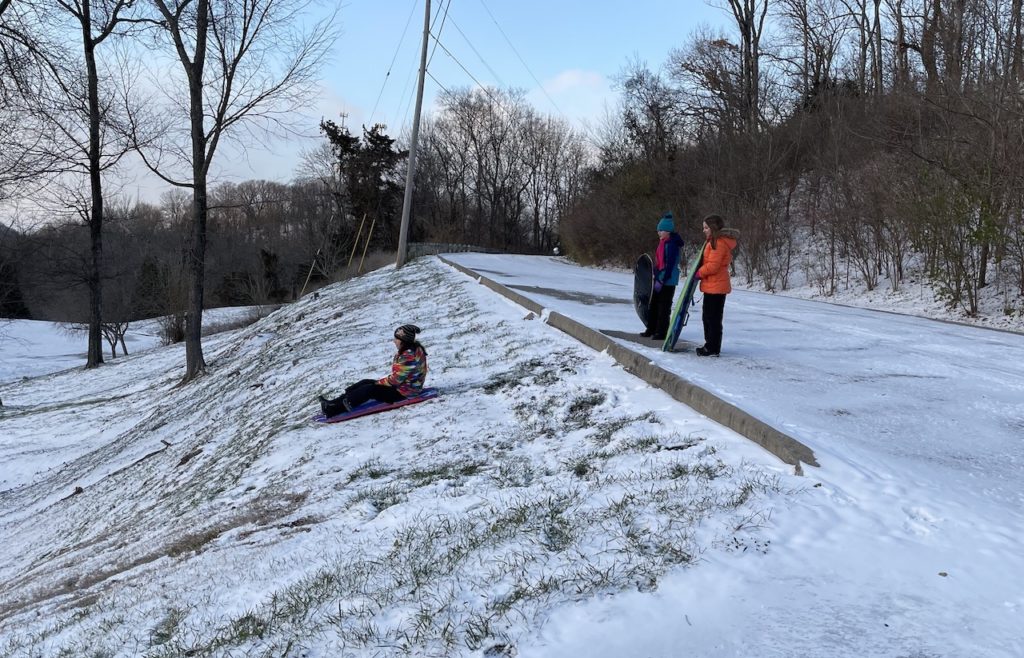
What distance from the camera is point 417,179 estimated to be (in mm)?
60969

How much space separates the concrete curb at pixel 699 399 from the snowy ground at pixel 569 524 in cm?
11

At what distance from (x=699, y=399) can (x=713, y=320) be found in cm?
224

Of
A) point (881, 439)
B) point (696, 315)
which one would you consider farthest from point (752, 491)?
point (696, 315)

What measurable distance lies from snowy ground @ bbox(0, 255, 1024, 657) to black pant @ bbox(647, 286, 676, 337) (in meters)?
0.83

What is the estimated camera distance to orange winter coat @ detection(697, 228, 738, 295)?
265 inches

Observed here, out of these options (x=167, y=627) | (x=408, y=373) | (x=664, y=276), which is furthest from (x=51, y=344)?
(x=167, y=627)

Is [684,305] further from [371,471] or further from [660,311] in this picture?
[371,471]

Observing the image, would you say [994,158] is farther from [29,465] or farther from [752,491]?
[29,465]

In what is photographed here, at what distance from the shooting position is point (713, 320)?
714 centimetres

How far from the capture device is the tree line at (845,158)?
542 inches

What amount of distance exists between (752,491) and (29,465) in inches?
487

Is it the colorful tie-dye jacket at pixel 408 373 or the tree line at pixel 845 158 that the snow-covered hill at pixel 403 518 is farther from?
the tree line at pixel 845 158

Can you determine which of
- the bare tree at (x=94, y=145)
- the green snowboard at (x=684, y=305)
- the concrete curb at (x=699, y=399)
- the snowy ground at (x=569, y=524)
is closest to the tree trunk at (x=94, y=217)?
the bare tree at (x=94, y=145)

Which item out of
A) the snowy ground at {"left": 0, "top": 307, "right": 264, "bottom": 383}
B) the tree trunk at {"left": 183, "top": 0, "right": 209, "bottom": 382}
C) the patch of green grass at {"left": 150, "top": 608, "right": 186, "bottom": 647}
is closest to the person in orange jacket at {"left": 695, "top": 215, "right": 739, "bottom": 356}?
the patch of green grass at {"left": 150, "top": 608, "right": 186, "bottom": 647}
